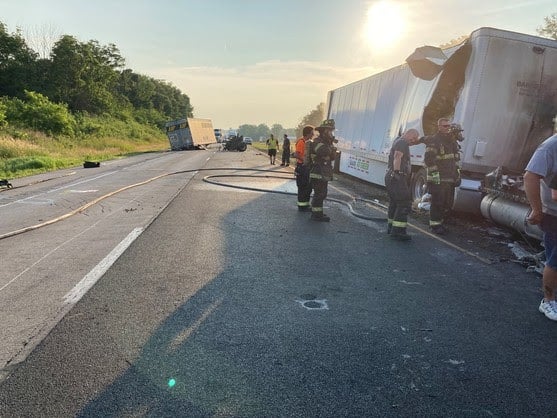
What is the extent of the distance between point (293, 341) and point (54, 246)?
161 inches

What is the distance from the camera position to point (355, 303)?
401 cm

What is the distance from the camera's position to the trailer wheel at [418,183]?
9180 mm

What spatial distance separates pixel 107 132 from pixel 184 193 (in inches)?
1552

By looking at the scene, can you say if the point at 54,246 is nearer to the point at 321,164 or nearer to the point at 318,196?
the point at 318,196

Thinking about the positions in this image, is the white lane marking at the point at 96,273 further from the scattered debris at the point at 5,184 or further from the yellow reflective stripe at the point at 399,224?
the scattered debris at the point at 5,184

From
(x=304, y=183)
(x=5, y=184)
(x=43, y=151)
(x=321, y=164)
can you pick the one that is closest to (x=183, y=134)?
(x=43, y=151)

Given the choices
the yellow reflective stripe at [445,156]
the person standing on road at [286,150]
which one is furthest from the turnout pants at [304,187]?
the person standing on road at [286,150]

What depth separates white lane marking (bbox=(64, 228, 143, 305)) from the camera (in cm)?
397

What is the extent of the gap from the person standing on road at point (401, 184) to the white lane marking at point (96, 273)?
3.96 meters

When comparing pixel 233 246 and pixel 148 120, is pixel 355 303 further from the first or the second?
pixel 148 120

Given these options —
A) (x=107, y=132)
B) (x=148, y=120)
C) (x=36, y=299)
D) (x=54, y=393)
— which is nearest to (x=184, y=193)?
(x=36, y=299)

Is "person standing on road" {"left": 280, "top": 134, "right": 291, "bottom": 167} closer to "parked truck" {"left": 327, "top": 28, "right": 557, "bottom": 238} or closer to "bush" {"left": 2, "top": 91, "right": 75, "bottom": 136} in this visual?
"parked truck" {"left": 327, "top": 28, "right": 557, "bottom": 238}

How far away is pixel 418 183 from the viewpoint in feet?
31.1

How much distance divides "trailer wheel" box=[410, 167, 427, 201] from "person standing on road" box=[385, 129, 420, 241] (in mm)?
2340
